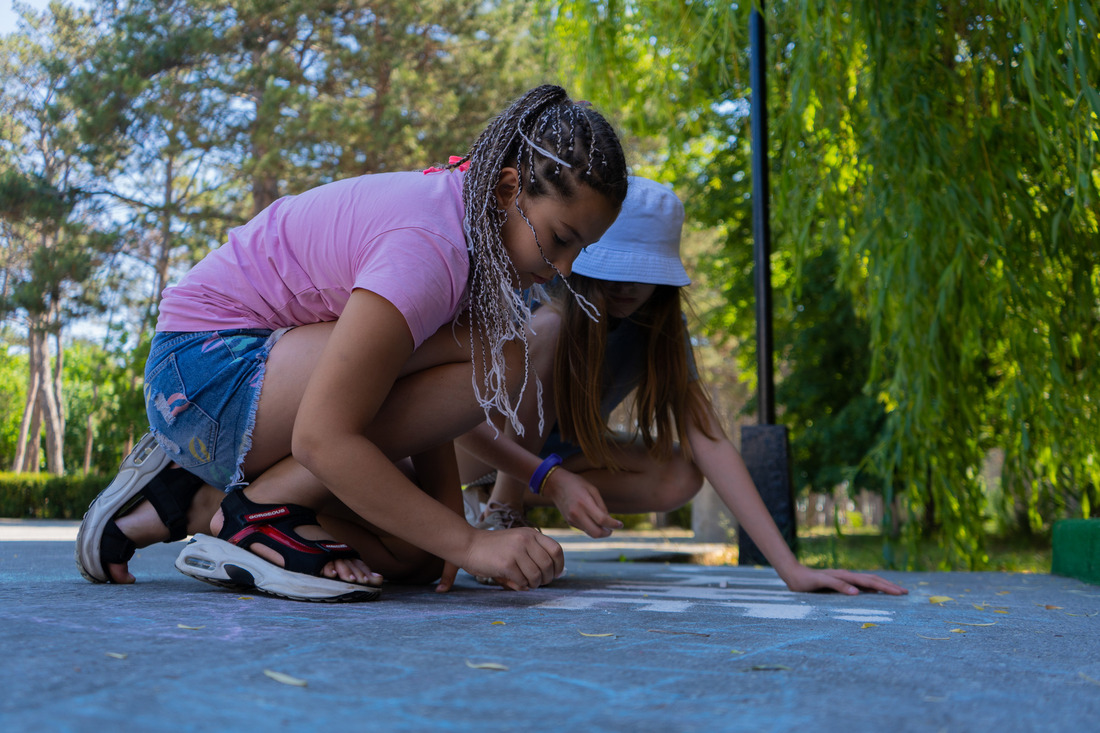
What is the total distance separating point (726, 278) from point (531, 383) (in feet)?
36.6

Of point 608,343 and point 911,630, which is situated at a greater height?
point 608,343

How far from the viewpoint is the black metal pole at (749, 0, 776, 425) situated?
13.3ft

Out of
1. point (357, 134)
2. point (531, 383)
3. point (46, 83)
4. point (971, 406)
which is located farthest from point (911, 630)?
point (46, 83)

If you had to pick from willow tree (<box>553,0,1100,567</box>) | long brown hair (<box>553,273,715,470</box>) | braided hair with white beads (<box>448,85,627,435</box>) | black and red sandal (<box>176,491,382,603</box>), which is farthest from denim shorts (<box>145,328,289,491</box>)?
willow tree (<box>553,0,1100,567</box>)

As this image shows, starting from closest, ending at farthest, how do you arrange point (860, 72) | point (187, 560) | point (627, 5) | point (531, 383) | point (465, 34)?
point (187, 560) < point (531, 383) < point (860, 72) < point (627, 5) < point (465, 34)

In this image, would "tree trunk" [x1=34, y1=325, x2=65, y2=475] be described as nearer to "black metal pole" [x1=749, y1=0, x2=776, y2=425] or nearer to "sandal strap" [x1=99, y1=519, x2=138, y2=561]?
"black metal pole" [x1=749, y1=0, x2=776, y2=425]

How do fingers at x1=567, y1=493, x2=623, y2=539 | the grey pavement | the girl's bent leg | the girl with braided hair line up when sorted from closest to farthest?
the grey pavement → the girl with braided hair → the girl's bent leg → fingers at x1=567, y1=493, x2=623, y2=539

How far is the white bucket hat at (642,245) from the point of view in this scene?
2.24 metres

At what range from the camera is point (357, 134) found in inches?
515

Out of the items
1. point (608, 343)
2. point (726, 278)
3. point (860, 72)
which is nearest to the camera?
point (608, 343)

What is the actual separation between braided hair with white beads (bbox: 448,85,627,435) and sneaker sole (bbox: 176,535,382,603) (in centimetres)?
45

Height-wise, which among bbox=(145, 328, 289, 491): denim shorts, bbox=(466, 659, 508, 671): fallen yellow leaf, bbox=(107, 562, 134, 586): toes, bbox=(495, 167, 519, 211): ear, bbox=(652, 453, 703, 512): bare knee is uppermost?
bbox=(495, 167, 519, 211): ear

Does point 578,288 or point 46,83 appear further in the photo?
point 46,83

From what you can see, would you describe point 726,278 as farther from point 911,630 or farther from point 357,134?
point 911,630
